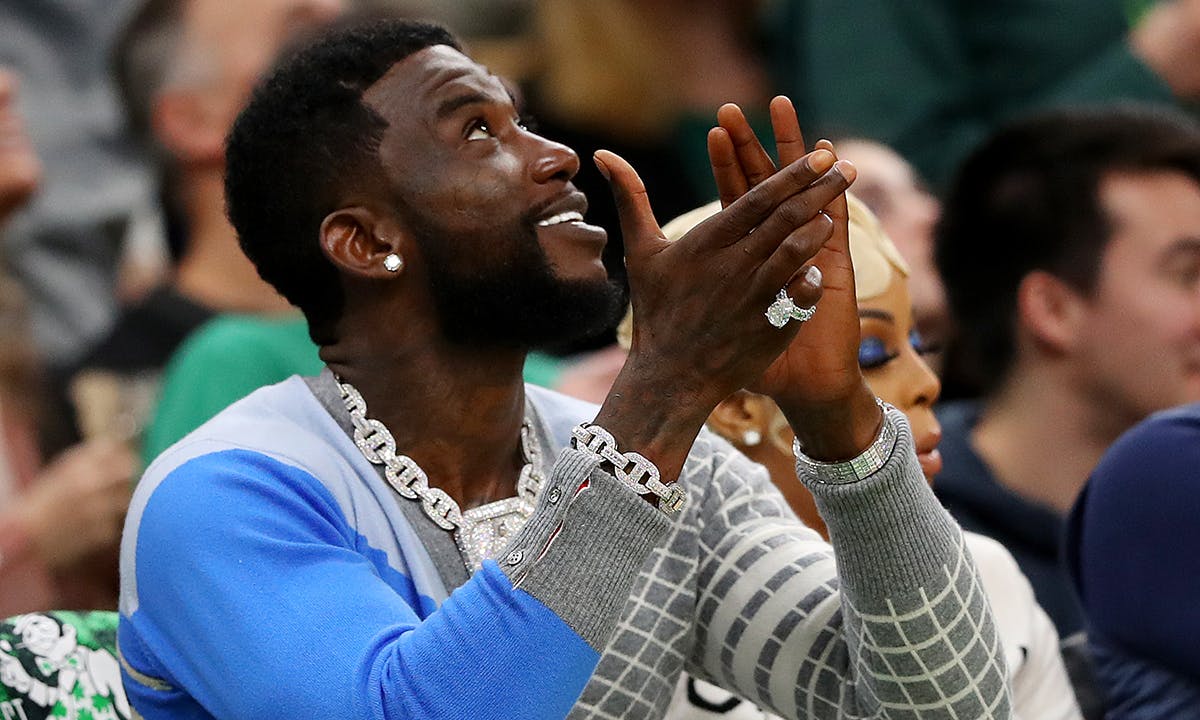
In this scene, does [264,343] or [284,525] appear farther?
[264,343]

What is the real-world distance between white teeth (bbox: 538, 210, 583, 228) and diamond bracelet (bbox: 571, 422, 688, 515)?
15.5 inches

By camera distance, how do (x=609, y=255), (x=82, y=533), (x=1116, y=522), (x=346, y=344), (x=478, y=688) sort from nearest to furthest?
1. (x=478, y=688)
2. (x=346, y=344)
3. (x=1116, y=522)
4. (x=82, y=533)
5. (x=609, y=255)

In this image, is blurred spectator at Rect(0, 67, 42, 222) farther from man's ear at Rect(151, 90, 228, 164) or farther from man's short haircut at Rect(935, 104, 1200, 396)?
man's short haircut at Rect(935, 104, 1200, 396)

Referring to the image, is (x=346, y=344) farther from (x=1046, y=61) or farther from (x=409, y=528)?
(x=1046, y=61)

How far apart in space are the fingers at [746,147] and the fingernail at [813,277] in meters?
0.11

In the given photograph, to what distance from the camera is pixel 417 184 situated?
6.59ft

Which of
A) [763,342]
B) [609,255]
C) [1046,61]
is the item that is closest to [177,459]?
[763,342]

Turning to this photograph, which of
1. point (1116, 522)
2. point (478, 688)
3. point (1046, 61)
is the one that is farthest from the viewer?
point (1046, 61)

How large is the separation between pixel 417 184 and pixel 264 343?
1202 millimetres

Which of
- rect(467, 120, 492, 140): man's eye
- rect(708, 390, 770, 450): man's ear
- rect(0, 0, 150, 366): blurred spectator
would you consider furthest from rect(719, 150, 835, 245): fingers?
rect(0, 0, 150, 366): blurred spectator

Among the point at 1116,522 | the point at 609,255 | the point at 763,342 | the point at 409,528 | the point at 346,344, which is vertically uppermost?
the point at 763,342

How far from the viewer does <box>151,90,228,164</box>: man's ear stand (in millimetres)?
3848

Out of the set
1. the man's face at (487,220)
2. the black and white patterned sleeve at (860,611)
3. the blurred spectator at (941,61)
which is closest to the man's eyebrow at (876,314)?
the black and white patterned sleeve at (860,611)

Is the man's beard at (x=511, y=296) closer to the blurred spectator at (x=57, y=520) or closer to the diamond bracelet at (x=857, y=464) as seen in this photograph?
the diamond bracelet at (x=857, y=464)
